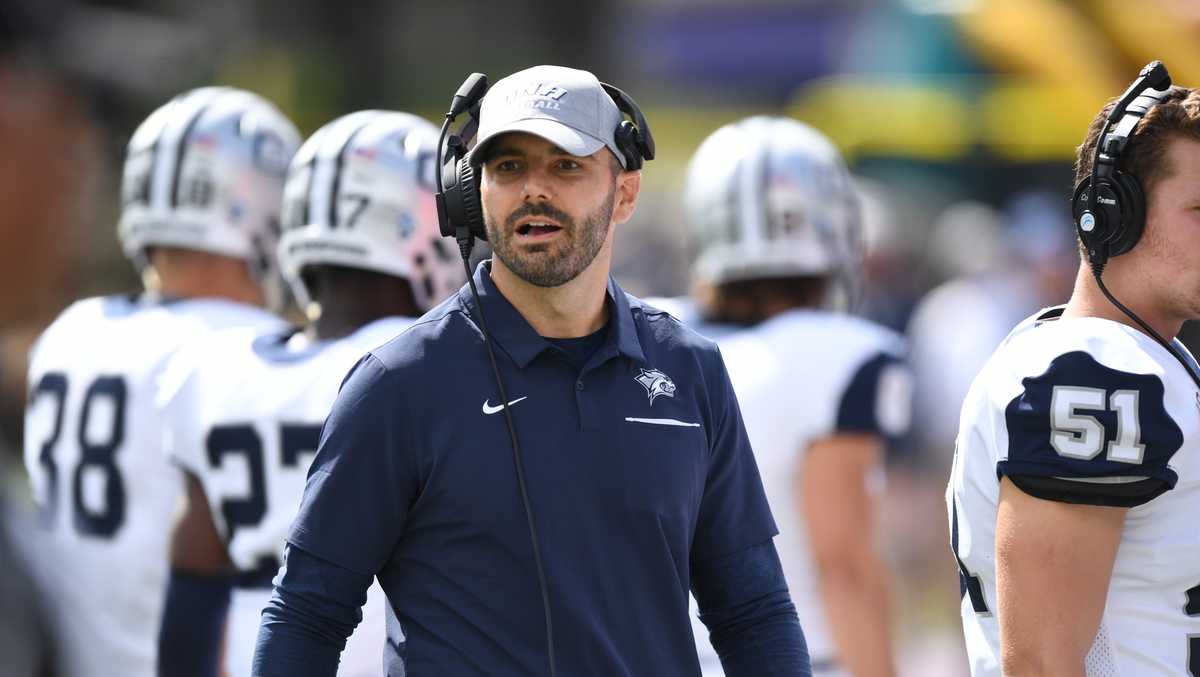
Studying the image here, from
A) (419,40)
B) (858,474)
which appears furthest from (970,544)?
(419,40)

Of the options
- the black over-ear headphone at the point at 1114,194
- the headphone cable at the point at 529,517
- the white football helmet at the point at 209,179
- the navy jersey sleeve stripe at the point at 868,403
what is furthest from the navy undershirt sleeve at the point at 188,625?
the black over-ear headphone at the point at 1114,194

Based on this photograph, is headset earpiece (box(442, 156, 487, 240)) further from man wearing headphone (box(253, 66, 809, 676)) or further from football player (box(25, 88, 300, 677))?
football player (box(25, 88, 300, 677))

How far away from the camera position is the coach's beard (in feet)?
10.8

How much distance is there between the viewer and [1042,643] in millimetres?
3242

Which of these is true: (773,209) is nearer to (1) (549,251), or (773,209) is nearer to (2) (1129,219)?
(2) (1129,219)

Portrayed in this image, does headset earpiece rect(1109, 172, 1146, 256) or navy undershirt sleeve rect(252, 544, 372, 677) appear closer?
navy undershirt sleeve rect(252, 544, 372, 677)

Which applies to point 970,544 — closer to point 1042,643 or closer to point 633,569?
point 1042,643

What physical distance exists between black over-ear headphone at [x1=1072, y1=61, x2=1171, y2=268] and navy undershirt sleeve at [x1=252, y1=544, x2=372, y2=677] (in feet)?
4.83

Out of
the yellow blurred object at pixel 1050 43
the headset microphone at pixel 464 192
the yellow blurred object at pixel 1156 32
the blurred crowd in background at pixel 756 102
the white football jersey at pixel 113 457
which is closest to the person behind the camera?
the blurred crowd in background at pixel 756 102

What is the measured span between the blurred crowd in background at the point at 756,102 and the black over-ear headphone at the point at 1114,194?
1.60m

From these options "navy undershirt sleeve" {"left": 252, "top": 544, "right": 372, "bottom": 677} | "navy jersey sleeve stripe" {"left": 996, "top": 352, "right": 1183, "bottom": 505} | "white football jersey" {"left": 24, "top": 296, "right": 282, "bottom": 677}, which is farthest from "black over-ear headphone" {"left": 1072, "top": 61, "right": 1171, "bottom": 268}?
"white football jersey" {"left": 24, "top": 296, "right": 282, "bottom": 677}

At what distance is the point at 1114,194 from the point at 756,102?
26736 millimetres

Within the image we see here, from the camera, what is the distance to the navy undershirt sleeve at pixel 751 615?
3.41 meters

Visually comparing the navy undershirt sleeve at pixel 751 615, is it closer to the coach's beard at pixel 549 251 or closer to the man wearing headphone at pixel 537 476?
the man wearing headphone at pixel 537 476
